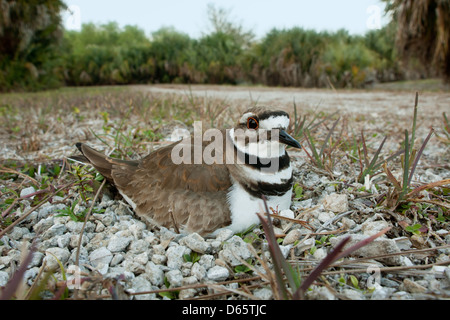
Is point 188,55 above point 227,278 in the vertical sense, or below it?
above

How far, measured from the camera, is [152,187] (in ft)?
6.80

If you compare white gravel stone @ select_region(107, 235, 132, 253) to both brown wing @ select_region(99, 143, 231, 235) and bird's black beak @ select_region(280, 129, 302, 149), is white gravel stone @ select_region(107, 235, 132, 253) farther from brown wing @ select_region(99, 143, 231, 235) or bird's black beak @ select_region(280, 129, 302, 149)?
bird's black beak @ select_region(280, 129, 302, 149)

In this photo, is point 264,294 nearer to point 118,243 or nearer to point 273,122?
point 118,243

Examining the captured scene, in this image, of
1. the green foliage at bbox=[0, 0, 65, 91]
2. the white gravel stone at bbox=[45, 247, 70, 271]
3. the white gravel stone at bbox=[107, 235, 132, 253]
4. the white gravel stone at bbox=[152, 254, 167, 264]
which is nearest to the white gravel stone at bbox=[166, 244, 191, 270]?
the white gravel stone at bbox=[152, 254, 167, 264]

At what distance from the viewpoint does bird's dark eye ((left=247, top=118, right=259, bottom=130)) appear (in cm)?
190

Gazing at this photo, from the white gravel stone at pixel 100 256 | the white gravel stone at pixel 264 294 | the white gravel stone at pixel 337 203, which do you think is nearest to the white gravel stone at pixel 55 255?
the white gravel stone at pixel 100 256

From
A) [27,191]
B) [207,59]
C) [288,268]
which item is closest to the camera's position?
[288,268]

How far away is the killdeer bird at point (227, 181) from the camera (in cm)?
184

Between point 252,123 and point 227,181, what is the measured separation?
0.36m

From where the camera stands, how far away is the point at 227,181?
1891 mm

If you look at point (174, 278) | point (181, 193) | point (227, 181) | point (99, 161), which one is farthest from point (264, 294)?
point (99, 161)

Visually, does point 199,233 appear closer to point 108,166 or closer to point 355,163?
point 108,166
